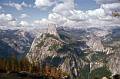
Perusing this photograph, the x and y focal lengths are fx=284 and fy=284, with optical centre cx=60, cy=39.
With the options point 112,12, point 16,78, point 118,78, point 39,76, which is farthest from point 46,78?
point 112,12

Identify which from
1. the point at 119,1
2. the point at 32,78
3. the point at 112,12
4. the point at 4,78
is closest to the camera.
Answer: the point at 119,1

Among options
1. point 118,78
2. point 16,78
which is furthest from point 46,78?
point 118,78

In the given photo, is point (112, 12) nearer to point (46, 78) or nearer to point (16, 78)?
point (16, 78)

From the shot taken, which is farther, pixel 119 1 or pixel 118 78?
pixel 118 78

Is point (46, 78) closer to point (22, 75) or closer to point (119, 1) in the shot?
point (22, 75)

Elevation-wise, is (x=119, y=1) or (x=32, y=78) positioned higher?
(x=119, y=1)

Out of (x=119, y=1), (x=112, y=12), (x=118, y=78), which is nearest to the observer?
(x=119, y=1)

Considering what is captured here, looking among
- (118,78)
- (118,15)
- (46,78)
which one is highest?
(118,15)

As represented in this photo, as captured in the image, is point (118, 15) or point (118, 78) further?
point (118, 78)

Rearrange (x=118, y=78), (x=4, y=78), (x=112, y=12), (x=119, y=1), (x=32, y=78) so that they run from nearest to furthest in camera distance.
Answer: (x=119, y=1) → (x=112, y=12) → (x=118, y=78) → (x=4, y=78) → (x=32, y=78)
